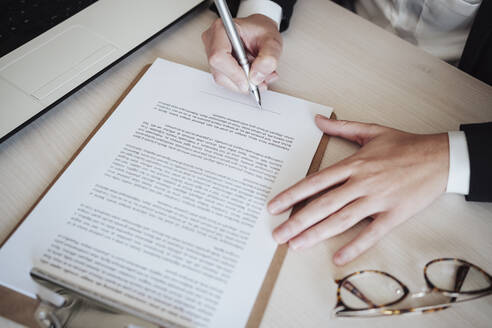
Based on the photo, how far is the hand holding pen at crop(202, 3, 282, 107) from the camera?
55cm

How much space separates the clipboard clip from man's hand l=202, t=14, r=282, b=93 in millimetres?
385

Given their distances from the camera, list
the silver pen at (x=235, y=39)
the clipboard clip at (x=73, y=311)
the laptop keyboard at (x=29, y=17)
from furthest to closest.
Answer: the laptop keyboard at (x=29, y=17)
the silver pen at (x=235, y=39)
the clipboard clip at (x=73, y=311)

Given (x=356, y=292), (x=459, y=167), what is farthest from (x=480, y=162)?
(x=356, y=292)

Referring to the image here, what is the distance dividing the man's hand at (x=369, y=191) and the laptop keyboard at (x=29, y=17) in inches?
23.2

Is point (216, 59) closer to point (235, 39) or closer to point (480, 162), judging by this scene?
point (235, 39)

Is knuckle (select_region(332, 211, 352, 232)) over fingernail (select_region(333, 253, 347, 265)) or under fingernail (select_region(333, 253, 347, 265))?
over

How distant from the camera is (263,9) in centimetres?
70

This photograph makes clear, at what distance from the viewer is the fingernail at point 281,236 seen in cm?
44

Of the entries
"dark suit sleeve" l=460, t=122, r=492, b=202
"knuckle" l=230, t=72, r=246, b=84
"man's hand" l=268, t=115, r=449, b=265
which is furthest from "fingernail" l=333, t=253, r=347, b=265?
"knuckle" l=230, t=72, r=246, b=84

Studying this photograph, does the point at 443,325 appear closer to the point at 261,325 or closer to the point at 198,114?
the point at 261,325

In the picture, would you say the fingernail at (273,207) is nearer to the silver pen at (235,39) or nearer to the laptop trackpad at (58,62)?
the silver pen at (235,39)

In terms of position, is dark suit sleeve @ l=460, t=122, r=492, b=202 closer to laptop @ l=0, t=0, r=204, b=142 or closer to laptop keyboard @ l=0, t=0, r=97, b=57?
laptop @ l=0, t=0, r=204, b=142

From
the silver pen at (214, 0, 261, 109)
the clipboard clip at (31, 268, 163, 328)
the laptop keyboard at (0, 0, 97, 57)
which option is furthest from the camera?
the laptop keyboard at (0, 0, 97, 57)

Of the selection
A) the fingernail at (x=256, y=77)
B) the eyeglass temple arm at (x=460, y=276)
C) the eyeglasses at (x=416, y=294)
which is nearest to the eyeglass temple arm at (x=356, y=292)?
the eyeglasses at (x=416, y=294)
